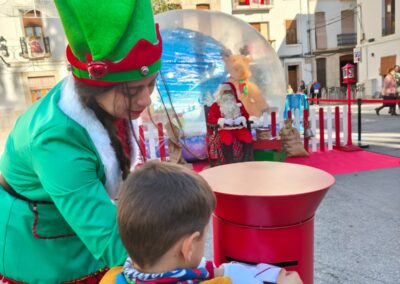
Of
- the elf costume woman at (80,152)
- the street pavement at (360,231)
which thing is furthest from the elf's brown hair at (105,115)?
the street pavement at (360,231)

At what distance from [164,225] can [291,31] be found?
88.4 feet

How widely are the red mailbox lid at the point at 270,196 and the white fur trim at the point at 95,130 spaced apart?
35 centimetres

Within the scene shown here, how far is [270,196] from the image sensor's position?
3.60ft

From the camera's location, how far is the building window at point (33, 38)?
17.3 m

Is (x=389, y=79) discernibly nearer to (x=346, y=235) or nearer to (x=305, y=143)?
(x=305, y=143)

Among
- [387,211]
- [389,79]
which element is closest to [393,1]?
[389,79]

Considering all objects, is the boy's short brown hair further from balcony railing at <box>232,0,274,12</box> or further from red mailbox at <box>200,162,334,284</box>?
balcony railing at <box>232,0,274,12</box>

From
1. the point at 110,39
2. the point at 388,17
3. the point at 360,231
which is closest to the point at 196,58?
the point at 360,231

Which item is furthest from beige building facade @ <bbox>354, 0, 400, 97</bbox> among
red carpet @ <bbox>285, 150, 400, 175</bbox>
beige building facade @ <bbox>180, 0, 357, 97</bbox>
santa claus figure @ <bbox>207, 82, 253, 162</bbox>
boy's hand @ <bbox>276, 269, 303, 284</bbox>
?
boy's hand @ <bbox>276, 269, 303, 284</bbox>

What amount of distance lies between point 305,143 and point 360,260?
3594mm

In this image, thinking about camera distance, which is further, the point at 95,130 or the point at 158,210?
the point at 95,130

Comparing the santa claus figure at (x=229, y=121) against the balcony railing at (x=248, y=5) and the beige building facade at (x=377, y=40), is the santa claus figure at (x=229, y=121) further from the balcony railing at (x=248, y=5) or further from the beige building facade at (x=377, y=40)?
the balcony railing at (x=248, y=5)

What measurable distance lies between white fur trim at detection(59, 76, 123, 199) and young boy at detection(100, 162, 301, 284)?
143mm

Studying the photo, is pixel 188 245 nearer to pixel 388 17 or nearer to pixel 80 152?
pixel 80 152
